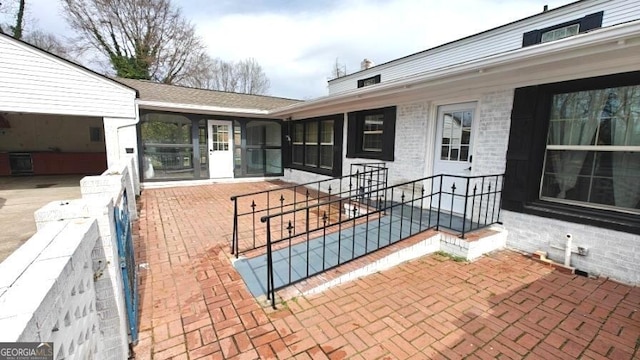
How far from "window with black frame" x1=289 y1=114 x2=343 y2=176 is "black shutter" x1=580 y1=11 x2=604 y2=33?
6.24m

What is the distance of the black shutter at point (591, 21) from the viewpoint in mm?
6357

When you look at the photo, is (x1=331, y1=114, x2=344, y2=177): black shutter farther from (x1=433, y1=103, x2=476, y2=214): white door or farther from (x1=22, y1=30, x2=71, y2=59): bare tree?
(x1=22, y1=30, x2=71, y2=59): bare tree

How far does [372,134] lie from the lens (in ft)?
20.5

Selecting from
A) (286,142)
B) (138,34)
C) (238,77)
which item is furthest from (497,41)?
(238,77)

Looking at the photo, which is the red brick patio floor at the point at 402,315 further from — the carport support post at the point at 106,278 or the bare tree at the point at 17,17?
the bare tree at the point at 17,17

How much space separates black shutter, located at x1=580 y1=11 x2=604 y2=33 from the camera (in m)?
6.36

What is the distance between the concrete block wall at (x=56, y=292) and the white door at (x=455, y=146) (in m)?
4.35

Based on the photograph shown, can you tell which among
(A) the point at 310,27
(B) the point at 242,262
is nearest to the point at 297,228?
(B) the point at 242,262

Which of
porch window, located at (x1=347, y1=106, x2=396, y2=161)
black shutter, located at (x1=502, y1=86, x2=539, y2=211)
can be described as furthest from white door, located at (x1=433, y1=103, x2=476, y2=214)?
porch window, located at (x1=347, y1=106, x2=396, y2=161)

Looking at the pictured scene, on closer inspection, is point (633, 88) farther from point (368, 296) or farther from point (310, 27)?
point (310, 27)

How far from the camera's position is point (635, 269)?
2.95 metres

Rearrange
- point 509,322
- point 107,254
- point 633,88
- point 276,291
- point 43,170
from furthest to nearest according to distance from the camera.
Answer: point 43,170 < point 633,88 < point 276,291 < point 509,322 < point 107,254

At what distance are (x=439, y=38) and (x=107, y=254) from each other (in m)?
13.8

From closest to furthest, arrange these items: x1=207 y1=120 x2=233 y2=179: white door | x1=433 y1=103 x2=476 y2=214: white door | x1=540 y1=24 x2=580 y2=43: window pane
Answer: x1=433 y1=103 x2=476 y2=214: white door → x1=540 y1=24 x2=580 y2=43: window pane → x1=207 y1=120 x2=233 y2=179: white door
